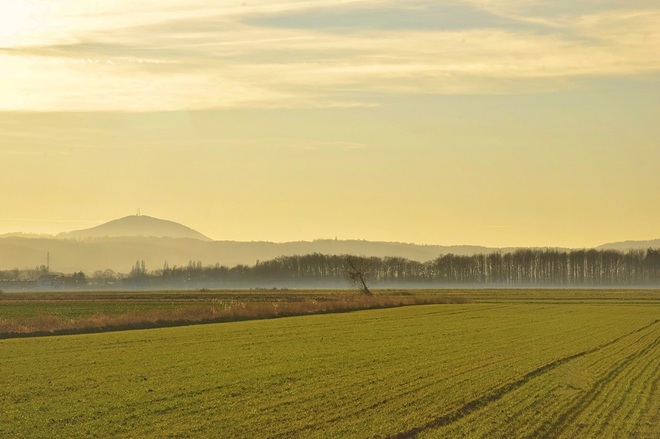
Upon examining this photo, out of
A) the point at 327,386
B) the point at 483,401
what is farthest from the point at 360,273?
the point at 483,401

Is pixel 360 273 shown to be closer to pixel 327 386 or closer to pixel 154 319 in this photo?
pixel 154 319

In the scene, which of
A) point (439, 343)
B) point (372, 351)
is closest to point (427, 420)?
point (372, 351)

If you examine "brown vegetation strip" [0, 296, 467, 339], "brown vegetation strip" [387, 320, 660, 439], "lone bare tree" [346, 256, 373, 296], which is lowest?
"brown vegetation strip" [387, 320, 660, 439]

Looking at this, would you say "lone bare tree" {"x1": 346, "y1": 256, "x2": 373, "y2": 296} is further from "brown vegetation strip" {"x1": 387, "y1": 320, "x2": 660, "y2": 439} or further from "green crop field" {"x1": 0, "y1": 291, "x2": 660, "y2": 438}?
"brown vegetation strip" {"x1": 387, "y1": 320, "x2": 660, "y2": 439}

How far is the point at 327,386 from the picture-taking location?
28172mm

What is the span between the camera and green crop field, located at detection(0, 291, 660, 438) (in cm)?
2202

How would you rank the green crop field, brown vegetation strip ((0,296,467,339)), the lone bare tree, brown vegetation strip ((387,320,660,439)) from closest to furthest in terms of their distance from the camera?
brown vegetation strip ((387,320,660,439)) → the green crop field → brown vegetation strip ((0,296,467,339)) → the lone bare tree

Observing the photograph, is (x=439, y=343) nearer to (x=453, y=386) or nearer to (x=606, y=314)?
(x=453, y=386)

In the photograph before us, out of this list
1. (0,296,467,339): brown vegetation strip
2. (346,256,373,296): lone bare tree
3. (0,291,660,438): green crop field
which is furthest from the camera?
(346,256,373,296): lone bare tree

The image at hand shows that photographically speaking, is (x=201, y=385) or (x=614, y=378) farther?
(x=614, y=378)

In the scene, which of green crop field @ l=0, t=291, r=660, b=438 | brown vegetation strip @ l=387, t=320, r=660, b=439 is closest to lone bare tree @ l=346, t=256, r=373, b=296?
green crop field @ l=0, t=291, r=660, b=438

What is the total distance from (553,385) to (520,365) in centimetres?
558

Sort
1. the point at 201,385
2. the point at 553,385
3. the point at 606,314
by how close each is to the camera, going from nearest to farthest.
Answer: the point at 201,385 → the point at 553,385 → the point at 606,314

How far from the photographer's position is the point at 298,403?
24875mm
